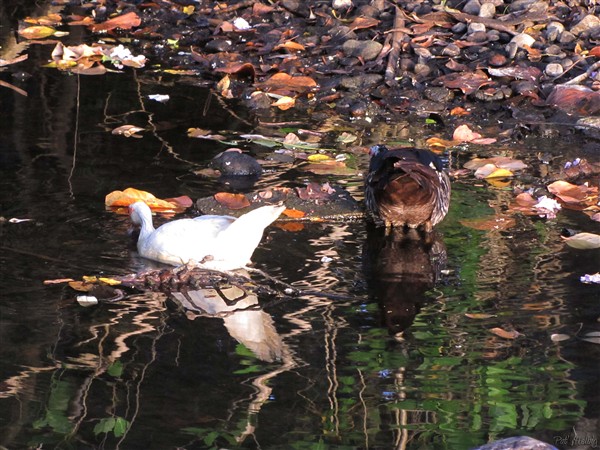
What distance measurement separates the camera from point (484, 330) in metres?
5.12

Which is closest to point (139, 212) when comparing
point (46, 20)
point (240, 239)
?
point (240, 239)

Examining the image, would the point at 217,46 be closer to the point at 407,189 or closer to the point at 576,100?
the point at 576,100

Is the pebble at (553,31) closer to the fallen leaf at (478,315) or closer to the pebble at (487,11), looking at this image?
the pebble at (487,11)

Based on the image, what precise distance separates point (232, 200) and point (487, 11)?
4378 mm

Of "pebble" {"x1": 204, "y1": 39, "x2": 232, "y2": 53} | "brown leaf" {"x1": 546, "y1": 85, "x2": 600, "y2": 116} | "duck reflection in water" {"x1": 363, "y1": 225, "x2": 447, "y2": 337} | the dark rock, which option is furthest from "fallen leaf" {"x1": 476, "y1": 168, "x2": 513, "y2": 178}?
"pebble" {"x1": 204, "y1": 39, "x2": 232, "y2": 53}

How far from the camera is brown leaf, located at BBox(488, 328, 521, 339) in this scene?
5059 millimetres

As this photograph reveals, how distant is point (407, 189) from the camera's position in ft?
20.9

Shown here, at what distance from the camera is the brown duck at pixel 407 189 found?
20.8ft

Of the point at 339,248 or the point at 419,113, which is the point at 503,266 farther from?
the point at 419,113

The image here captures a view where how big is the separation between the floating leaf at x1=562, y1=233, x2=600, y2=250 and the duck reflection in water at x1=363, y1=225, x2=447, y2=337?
741 mm

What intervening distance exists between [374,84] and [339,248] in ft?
→ 10.8

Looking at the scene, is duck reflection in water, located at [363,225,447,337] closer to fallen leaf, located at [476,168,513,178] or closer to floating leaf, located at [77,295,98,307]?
fallen leaf, located at [476,168,513,178]

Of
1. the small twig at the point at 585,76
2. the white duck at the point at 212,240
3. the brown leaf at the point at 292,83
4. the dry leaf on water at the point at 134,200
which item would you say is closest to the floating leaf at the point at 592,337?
the white duck at the point at 212,240

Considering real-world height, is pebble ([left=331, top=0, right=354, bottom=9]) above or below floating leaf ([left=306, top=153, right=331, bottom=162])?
above
